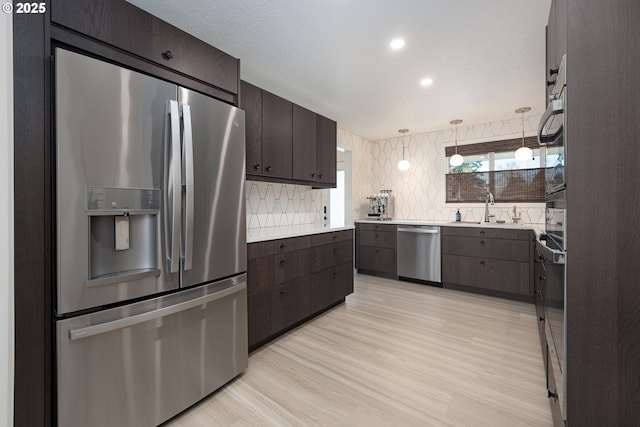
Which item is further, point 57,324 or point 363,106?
point 363,106

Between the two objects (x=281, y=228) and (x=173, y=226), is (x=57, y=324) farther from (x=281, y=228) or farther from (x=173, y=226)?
(x=281, y=228)

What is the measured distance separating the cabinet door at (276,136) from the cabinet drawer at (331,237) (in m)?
0.68

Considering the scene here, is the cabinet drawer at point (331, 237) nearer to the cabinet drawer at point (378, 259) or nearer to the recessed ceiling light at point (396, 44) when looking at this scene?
the cabinet drawer at point (378, 259)

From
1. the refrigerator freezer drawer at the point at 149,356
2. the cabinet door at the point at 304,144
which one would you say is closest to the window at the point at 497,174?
the cabinet door at the point at 304,144

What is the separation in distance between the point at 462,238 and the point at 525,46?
7.77 ft

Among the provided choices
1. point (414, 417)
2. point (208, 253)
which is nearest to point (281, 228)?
point (208, 253)

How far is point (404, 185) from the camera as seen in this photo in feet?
16.6

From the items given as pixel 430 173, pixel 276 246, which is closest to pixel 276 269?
pixel 276 246

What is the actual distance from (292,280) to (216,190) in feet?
4.06

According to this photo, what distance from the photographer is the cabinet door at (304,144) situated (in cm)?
287

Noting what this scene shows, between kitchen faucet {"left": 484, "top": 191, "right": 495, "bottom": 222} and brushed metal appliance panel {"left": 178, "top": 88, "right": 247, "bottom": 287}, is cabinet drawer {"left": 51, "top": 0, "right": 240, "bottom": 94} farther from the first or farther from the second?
kitchen faucet {"left": 484, "top": 191, "right": 495, "bottom": 222}

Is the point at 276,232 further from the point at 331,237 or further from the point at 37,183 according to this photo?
the point at 37,183

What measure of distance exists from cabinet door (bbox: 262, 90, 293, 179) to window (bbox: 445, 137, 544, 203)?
3.05 meters

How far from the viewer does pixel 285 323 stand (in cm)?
252
